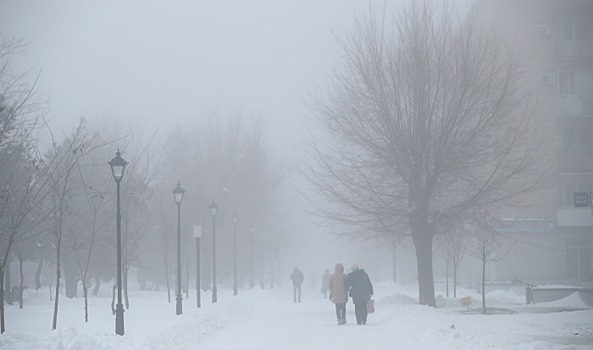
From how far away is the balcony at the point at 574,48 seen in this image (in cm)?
4297

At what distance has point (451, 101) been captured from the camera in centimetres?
2700

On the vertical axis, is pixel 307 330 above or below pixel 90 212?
below

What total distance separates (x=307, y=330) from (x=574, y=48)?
28.6m

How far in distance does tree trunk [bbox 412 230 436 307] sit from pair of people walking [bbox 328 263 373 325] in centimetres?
464

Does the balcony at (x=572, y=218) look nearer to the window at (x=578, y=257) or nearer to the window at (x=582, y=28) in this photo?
the window at (x=578, y=257)

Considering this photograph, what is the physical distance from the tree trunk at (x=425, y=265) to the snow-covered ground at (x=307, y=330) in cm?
130

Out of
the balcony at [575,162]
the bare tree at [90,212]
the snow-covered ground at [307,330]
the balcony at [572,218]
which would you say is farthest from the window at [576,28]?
the bare tree at [90,212]

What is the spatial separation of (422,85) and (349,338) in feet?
37.3

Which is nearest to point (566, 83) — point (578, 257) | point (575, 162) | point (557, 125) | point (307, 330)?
point (557, 125)

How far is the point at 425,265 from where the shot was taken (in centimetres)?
2842

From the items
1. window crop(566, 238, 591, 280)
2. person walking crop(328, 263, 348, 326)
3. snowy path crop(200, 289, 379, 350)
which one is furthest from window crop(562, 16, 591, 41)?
person walking crop(328, 263, 348, 326)

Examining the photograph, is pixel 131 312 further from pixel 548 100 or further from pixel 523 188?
pixel 548 100

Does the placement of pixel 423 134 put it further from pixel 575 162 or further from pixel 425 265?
pixel 575 162

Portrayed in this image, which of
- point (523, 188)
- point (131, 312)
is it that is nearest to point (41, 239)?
point (131, 312)
